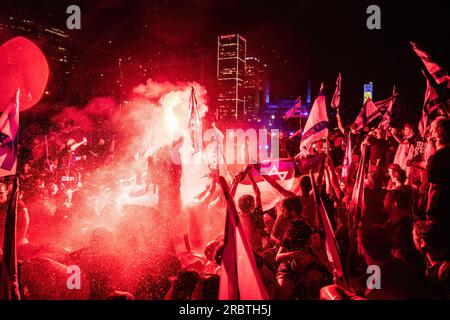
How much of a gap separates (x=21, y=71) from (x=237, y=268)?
19484mm

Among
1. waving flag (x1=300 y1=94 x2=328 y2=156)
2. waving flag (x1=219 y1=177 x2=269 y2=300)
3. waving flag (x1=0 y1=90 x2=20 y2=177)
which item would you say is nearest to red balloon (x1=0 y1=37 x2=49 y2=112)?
waving flag (x1=0 y1=90 x2=20 y2=177)

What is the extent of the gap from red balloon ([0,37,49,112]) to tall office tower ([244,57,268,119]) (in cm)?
9352

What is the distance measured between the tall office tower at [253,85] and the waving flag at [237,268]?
11207 cm

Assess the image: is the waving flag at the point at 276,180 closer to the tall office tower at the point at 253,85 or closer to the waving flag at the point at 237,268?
the waving flag at the point at 237,268

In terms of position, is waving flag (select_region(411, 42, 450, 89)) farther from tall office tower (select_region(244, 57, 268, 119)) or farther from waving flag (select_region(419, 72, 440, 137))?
tall office tower (select_region(244, 57, 268, 119))

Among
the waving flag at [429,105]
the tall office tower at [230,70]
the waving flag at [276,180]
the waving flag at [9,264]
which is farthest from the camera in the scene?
the tall office tower at [230,70]

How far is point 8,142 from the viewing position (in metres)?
3.39

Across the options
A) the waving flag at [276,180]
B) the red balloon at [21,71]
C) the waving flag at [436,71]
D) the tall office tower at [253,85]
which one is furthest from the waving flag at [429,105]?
the tall office tower at [253,85]

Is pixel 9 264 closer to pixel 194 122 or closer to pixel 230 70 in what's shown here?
pixel 194 122

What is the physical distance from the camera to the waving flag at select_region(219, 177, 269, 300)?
252 cm

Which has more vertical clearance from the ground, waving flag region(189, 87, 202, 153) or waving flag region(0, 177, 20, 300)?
waving flag region(189, 87, 202, 153)

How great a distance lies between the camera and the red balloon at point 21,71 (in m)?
17.0

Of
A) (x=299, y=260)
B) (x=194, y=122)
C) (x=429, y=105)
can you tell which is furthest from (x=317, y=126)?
(x=299, y=260)
